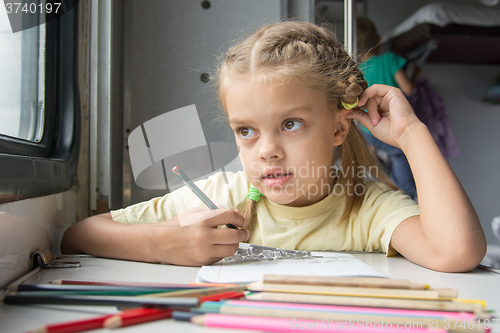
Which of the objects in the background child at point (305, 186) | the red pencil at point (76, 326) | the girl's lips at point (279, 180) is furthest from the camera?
the girl's lips at point (279, 180)

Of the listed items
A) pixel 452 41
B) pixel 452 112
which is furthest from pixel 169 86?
pixel 452 112

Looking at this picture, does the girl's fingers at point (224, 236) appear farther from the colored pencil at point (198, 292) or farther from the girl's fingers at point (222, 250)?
the colored pencil at point (198, 292)

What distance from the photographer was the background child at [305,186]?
1.96ft

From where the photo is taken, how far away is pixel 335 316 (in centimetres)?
32

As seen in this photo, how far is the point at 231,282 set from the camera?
1.47 ft

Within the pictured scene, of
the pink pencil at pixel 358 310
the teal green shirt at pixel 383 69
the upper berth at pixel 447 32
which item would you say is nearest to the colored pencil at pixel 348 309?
the pink pencil at pixel 358 310

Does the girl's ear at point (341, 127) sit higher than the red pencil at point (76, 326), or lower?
higher

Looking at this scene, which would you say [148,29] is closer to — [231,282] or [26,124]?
[26,124]

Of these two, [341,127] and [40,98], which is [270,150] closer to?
[341,127]

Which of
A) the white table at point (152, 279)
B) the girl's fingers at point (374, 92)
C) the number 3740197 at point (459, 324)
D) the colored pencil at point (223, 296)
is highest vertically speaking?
the girl's fingers at point (374, 92)

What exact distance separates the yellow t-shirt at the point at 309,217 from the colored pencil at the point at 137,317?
0.44m

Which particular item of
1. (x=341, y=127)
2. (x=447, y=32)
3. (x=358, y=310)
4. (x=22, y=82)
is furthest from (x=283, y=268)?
(x=447, y=32)

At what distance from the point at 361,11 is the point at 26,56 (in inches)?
109

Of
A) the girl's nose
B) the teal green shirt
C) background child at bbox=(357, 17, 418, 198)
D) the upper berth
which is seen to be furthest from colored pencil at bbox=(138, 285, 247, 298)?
the upper berth
